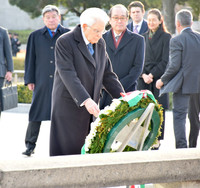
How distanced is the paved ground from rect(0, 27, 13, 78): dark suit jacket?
40.9 inches

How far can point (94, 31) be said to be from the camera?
14.7 ft

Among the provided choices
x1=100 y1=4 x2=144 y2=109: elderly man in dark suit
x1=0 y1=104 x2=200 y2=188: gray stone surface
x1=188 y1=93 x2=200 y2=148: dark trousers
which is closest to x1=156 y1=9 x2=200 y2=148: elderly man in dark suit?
x1=188 y1=93 x2=200 y2=148: dark trousers

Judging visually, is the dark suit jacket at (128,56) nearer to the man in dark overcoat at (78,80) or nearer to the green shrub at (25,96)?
the man in dark overcoat at (78,80)

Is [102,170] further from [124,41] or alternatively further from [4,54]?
[4,54]

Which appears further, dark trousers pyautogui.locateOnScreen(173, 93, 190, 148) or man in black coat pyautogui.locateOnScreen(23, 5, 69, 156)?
man in black coat pyautogui.locateOnScreen(23, 5, 69, 156)

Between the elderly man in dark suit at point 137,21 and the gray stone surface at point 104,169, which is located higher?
the elderly man in dark suit at point 137,21

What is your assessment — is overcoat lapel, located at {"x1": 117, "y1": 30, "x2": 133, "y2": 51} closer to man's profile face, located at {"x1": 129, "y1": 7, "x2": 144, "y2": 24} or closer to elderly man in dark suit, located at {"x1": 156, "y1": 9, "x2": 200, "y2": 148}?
elderly man in dark suit, located at {"x1": 156, "y1": 9, "x2": 200, "y2": 148}

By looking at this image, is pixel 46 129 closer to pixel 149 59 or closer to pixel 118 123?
pixel 149 59

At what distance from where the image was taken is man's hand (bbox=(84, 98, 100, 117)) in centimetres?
429

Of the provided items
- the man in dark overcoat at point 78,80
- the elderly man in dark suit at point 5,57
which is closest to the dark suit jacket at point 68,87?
the man in dark overcoat at point 78,80

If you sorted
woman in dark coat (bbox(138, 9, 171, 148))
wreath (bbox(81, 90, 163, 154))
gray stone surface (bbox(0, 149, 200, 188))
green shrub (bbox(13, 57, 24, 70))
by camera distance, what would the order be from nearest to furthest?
1. gray stone surface (bbox(0, 149, 200, 188))
2. wreath (bbox(81, 90, 163, 154))
3. woman in dark coat (bbox(138, 9, 171, 148))
4. green shrub (bbox(13, 57, 24, 70))

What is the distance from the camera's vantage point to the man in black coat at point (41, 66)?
6.97 metres

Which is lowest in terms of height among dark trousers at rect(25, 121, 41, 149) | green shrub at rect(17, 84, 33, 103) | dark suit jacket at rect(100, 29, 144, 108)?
green shrub at rect(17, 84, 33, 103)

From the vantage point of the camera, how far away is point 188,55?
676 centimetres
